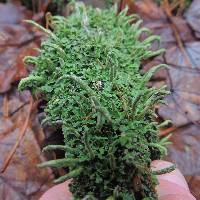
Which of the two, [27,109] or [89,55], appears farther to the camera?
[27,109]

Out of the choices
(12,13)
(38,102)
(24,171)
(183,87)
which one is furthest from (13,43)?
(183,87)

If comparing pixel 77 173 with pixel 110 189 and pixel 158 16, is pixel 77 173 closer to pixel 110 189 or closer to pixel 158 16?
pixel 110 189

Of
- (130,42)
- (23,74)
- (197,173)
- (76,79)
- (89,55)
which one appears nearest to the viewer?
(76,79)

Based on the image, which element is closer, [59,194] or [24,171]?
[59,194]

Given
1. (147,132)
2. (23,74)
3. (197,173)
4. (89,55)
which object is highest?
(89,55)

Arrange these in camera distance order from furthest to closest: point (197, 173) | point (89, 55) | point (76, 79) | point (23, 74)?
point (23, 74) → point (197, 173) → point (89, 55) → point (76, 79)

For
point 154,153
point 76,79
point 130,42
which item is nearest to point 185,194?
point 154,153

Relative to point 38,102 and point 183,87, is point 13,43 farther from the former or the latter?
point 183,87

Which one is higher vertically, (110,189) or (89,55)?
(89,55)

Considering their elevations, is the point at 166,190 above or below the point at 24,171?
above
